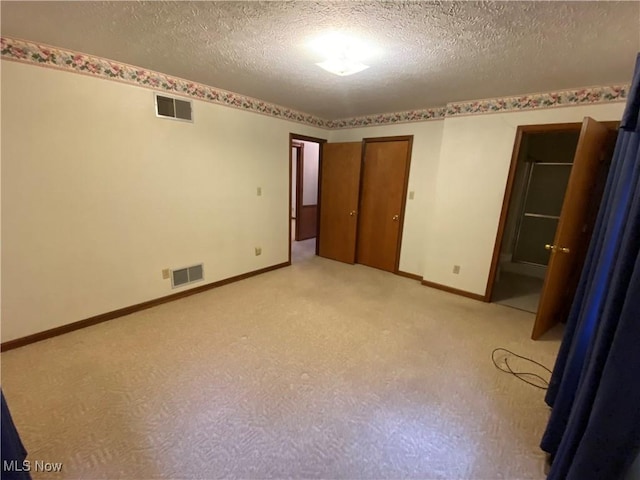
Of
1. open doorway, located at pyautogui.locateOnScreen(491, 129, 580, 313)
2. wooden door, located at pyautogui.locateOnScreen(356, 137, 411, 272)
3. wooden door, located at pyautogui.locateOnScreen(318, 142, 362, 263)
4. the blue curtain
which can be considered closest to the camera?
the blue curtain

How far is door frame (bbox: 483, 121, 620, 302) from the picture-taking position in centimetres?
259

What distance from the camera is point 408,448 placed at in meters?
1.43

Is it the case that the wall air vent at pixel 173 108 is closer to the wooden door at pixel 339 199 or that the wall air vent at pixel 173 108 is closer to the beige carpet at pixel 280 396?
the beige carpet at pixel 280 396

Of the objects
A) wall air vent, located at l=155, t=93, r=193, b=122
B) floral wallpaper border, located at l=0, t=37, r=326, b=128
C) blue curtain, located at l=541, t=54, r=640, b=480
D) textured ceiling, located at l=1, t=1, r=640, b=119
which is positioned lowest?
blue curtain, located at l=541, t=54, r=640, b=480

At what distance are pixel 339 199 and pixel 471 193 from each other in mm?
1899

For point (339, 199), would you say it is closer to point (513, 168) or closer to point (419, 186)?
point (419, 186)

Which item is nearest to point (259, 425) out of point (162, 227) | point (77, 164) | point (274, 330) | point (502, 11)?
point (274, 330)

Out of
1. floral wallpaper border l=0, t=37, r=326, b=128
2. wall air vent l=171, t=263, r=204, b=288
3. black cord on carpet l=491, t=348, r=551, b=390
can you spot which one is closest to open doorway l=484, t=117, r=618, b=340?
black cord on carpet l=491, t=348, r=551, b=390

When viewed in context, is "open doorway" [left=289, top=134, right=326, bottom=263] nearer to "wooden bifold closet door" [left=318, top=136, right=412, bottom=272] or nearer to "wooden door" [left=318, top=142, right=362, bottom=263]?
"wooden door" [left=318, top=142, right=362, bottom=263]

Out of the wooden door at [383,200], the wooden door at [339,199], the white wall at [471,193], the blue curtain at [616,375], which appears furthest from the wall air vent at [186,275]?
the blue curtain at [616,375]

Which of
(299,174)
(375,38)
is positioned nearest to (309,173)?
(299,174)

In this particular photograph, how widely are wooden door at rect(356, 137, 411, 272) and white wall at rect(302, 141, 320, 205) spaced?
181 centimetres

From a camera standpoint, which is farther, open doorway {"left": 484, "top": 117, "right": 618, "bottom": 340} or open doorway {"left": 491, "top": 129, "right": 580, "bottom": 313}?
open doorway {"left": 491, "top": 129, "right": 580, "bottom": 313}

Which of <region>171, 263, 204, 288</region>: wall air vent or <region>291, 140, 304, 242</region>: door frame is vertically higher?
<region>291, 140, 304, 242</region>: door frame
